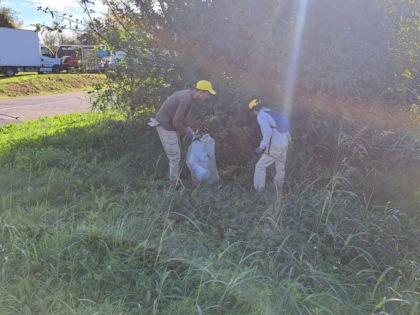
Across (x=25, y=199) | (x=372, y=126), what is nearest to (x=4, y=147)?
(x=25, y=199)

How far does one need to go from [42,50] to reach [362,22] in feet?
95.1

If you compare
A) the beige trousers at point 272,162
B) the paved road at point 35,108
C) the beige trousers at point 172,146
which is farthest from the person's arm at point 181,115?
the paved road at point 35,108

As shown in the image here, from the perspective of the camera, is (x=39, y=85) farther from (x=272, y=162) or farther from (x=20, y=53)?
(x=272, y=162)

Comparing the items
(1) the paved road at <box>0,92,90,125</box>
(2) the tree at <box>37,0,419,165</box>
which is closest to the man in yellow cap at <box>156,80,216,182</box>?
(2) the tree at <box>37,0,419,165</box>

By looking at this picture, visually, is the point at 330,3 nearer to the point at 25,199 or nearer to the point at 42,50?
the point at 25,199

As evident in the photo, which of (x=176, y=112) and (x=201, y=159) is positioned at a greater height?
(x=176, y=112)

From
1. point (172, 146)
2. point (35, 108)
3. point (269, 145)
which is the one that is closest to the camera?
point (269, 145)

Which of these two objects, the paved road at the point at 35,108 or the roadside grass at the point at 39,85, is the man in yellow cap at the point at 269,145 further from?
the roadside grass at the point at 39,85

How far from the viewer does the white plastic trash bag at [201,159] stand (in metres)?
5.27

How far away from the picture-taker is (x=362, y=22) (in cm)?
591

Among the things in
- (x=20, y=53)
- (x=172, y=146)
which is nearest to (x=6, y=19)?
(x=20, y=53)

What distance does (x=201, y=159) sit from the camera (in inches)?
210

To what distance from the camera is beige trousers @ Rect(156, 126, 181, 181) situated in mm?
5516

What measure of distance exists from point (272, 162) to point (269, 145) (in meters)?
0.27
